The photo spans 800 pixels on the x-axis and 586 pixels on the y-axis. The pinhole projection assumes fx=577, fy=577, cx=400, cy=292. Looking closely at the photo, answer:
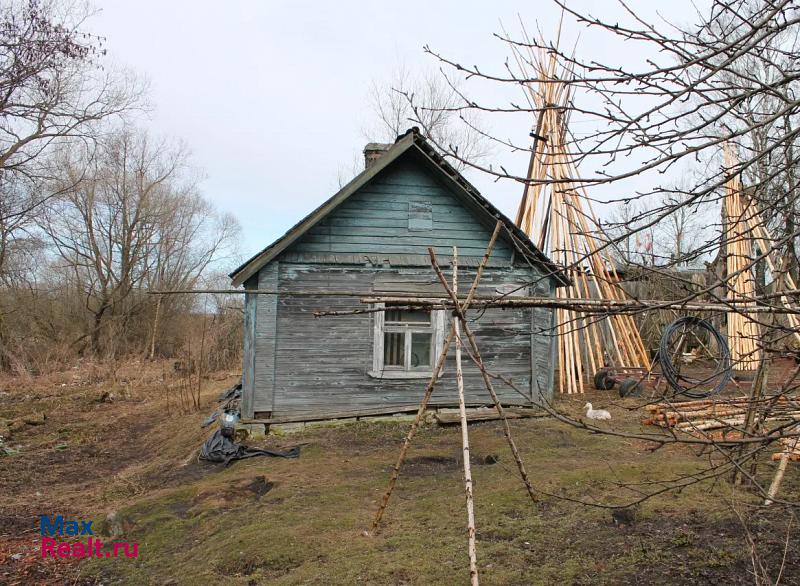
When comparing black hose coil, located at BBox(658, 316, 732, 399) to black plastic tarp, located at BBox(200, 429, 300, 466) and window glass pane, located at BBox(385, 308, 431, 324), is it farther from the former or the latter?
black plastic tarp, located at BBox(200, 429, 300, 466)

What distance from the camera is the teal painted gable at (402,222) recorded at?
9289 mm

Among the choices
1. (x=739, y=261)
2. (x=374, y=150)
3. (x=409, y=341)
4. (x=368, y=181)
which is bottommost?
(x=409, y=341)

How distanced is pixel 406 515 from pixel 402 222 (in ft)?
17.0

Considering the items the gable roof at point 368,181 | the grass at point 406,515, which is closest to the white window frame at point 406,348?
the grass at point 406,515

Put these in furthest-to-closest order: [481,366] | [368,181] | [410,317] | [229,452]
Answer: [410,317] → [368,181] → [229,452] → [481,366]

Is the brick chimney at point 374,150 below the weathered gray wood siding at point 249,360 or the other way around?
the other way around

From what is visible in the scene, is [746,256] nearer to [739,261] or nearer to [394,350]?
[394,350]

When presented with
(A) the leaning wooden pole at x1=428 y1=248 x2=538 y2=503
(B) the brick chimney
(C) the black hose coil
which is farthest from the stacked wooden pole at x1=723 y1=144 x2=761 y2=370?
(B) the brick chimney

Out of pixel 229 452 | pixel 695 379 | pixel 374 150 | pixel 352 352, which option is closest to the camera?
pixel 229 452

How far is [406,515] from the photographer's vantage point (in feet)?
18.2

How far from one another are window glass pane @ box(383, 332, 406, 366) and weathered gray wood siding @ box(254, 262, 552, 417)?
0.32 m

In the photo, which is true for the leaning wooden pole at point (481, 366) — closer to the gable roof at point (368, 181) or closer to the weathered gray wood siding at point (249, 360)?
the gable roof at point (368, 181)

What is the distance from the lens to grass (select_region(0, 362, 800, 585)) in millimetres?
4270

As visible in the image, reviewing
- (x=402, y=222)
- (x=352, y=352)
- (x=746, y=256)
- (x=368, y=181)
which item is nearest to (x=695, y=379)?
(x=402, y=222)
